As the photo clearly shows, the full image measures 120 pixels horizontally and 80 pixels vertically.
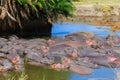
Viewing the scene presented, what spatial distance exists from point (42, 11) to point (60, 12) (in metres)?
0.83

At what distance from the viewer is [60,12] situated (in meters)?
19.5

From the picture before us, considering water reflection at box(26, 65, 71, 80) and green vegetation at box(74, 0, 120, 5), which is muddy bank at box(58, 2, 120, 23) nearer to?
green vegetation at box(74, 0, 120, 5)

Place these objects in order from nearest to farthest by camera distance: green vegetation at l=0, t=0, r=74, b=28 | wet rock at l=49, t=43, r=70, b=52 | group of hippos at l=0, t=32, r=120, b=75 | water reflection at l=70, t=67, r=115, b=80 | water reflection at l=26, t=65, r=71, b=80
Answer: water reflection at l=70, t=67, r=115, b=80
water reflection at l=26, t=65, r=71, b=80
group of hippos at l=0, t=32, r=120, b=75
wet rock at l=49, t=43, r=70, b=52
green vegetation at l=0, t=0, r=74, b=28

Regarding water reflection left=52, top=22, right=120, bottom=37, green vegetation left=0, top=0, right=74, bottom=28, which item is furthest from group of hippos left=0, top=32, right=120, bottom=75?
water reflection left=52, top=22, right=120, bottom=37

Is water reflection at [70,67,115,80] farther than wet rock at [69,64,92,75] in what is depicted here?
No

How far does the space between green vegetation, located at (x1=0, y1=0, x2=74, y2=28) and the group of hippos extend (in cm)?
97

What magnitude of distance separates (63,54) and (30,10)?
4339 millimetres

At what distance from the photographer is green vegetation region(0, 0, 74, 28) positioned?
17527 millimetres

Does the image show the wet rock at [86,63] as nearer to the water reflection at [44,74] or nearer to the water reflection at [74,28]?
the water reflection at [44,74]

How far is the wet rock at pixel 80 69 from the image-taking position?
13.3 m

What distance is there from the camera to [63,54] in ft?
49.8

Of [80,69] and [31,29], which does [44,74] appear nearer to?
[80,69]

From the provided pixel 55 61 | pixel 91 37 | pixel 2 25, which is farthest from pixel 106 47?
pixel 2 25

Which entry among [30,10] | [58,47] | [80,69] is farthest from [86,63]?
[30,10]
